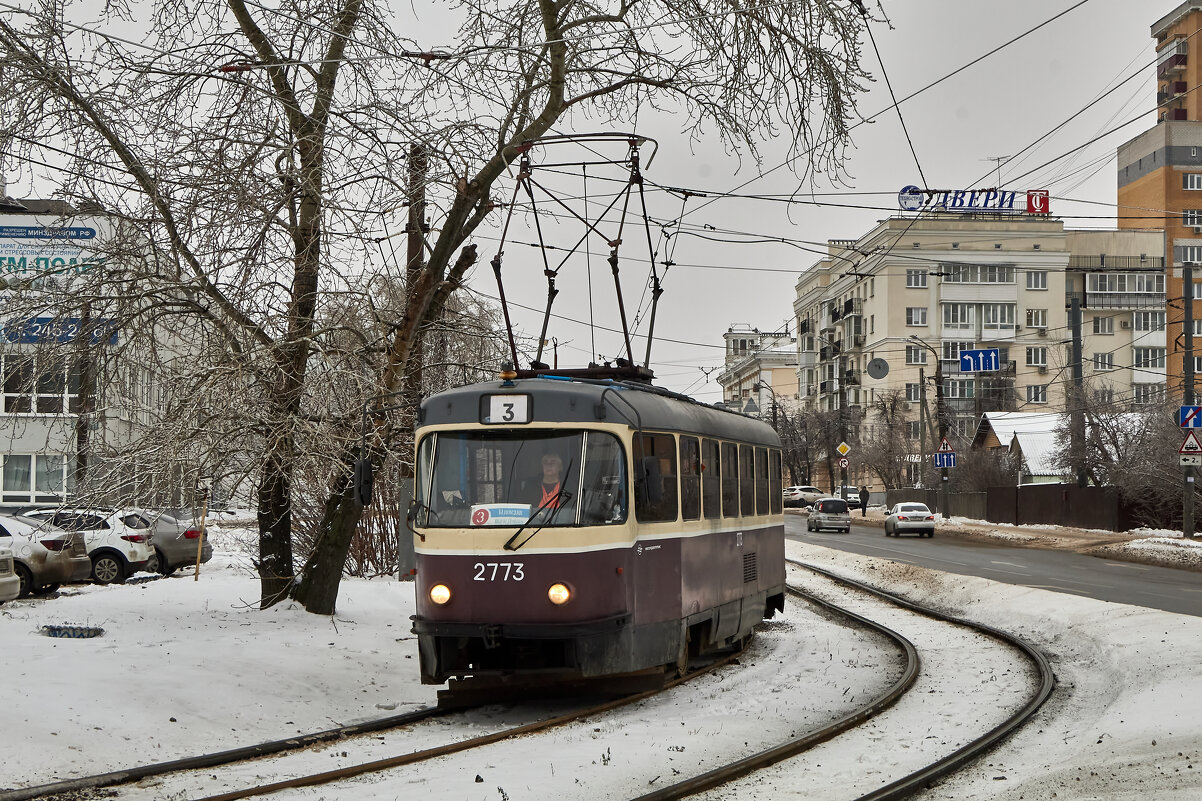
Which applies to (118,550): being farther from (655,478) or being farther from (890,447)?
(890,447)

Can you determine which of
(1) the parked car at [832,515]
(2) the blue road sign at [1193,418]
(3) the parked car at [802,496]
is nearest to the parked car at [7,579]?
(2) the blue road sign at [1193,418]

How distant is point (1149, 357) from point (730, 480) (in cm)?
9246

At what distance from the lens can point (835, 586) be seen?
2622cm

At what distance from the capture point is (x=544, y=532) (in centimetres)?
1067

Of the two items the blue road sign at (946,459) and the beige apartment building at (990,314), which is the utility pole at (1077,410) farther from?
the beige apartment building at (990,314)

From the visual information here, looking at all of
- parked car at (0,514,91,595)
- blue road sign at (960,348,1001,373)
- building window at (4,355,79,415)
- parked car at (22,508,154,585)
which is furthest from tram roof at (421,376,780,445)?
blue road sign at (960,348,1001,373)

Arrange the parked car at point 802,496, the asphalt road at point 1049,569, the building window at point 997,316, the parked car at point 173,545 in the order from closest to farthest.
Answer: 1. the asphalt road at point 1049,569
2. the parked car at point 173,545
3. the parked car at point 802,496
4. the building window at point 997,316

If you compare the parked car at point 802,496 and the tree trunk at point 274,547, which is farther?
the parked car at point 802,496

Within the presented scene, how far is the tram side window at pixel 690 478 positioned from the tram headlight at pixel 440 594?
248 cm

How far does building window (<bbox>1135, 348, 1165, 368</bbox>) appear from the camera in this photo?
320 feet

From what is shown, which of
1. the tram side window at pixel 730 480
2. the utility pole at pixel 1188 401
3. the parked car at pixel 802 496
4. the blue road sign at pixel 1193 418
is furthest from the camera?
the parked car at pixel 802 496

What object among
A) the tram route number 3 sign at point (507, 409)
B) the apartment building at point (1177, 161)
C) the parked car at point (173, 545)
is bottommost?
the parked car at point (173, 545)

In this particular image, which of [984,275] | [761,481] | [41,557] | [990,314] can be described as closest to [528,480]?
[761,481]

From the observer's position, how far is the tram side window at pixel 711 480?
42.9 feet
